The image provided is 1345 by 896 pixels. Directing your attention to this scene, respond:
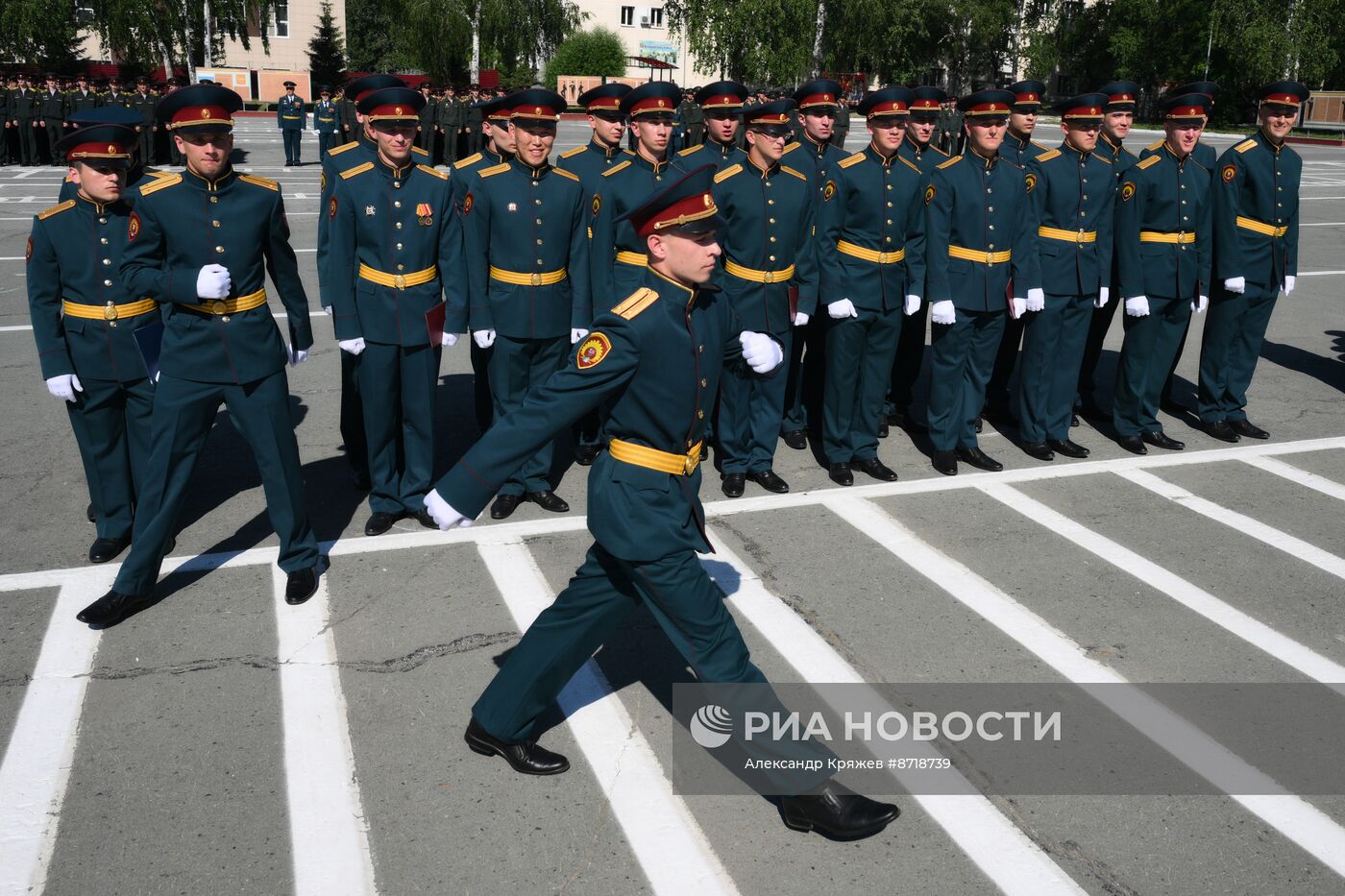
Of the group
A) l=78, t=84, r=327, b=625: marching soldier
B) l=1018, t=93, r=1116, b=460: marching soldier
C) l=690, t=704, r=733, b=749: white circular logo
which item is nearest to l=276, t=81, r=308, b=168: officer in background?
l=1018, t=93, r=1116, b=460: marching soldier

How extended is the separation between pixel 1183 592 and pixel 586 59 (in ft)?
212

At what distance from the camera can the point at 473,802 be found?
420cm

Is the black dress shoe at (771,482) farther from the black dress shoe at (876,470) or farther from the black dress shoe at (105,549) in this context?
the black dress shoe at (105,549)

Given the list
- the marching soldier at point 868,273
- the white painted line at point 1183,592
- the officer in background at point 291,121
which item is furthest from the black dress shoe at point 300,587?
the officer in background at point 291,121

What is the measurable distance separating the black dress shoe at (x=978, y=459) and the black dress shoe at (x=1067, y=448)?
575mm

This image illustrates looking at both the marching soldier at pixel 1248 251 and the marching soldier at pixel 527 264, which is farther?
the marching soldier at pixel 1248 251

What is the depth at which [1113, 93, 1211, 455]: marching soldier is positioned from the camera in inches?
316

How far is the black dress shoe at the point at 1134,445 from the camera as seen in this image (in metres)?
8.32

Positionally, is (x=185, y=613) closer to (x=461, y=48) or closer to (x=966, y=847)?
(x=966, y=847)

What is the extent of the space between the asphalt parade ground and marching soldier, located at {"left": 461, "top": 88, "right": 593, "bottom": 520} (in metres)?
0.64

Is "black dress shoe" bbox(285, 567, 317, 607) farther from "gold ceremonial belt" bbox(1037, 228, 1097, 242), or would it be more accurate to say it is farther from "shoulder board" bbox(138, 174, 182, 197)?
"gold ceremonial belt" bbox(1037, 228, 1097, 242)

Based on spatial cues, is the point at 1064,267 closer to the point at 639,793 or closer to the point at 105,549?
the point at 639,793

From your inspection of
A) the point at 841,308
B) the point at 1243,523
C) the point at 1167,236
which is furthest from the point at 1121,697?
the point at 1167,236

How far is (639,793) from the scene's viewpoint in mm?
4285
